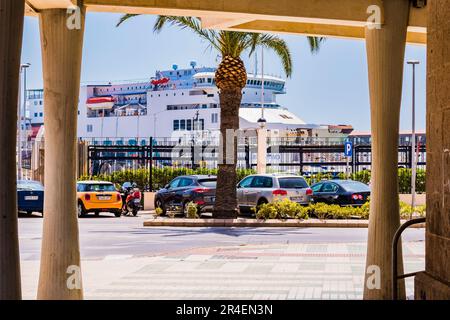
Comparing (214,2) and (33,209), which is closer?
(214,2)

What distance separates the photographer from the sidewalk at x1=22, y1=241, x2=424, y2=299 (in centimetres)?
1209

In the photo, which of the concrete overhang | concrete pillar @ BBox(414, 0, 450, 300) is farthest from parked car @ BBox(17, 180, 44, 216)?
concrete pillar @ BBox(414, 0, 450, 300)

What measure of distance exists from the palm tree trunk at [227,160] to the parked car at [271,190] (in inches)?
84.8

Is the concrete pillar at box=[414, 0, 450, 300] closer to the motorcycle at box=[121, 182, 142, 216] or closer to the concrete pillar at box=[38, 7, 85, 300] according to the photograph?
the concrete pillar at box=[38, 7, 85, 300]

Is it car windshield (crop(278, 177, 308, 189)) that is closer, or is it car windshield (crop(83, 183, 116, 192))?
car windshield (crop(278, 177, 308, 189))

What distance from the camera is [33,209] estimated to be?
3192 cm

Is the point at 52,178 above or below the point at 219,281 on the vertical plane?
above

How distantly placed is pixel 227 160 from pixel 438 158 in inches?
893

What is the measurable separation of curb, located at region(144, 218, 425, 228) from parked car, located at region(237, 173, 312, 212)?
2.84m

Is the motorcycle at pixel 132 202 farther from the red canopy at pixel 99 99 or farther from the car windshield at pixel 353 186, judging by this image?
the red canopy at pixel 99 99

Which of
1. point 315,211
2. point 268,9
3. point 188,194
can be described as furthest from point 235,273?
point 188,194
